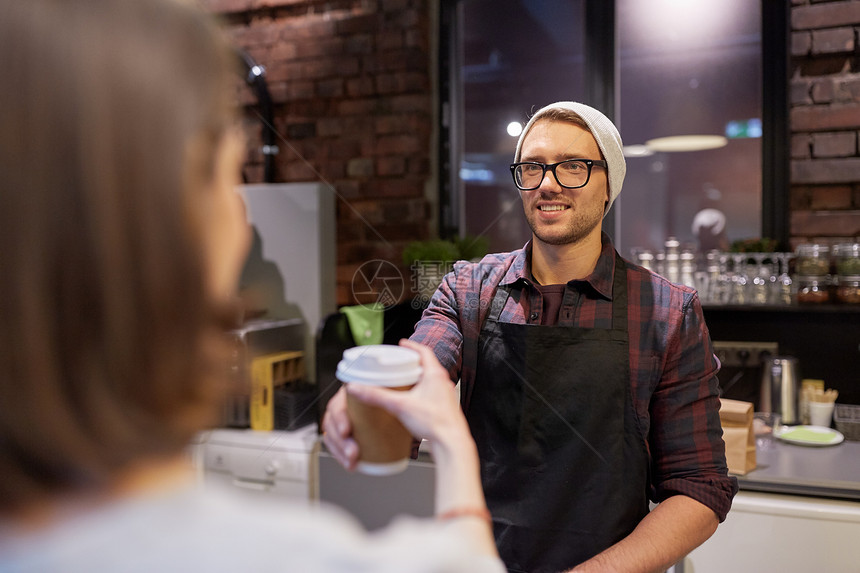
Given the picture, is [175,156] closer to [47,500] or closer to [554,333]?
[47,500]

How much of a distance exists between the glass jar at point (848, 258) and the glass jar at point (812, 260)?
0.02 m

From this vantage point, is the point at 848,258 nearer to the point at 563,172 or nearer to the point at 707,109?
the point at 707,109

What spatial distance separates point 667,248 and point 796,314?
0.33m

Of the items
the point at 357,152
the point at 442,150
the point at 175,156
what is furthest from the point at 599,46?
the point at 175,156

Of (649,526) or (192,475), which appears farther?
(649,526)

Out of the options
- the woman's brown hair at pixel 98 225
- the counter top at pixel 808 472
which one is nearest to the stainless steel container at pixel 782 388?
the counter top at pixel 808 472

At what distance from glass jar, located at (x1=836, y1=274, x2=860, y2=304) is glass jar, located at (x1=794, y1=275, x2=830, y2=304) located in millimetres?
27

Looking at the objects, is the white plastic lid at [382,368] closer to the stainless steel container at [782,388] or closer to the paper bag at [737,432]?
the paper bag at [737,432]

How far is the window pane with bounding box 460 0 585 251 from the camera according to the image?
2.03 ft

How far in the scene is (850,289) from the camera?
1334 millimetres

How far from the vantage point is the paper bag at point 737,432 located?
1120mm

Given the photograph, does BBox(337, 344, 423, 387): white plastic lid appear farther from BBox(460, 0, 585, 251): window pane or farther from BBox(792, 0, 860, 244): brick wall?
BBox(792, 0, 860, 244): brick wall

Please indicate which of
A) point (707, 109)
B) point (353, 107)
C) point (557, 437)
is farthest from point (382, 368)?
point (707, 109)

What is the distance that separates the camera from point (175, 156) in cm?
21
